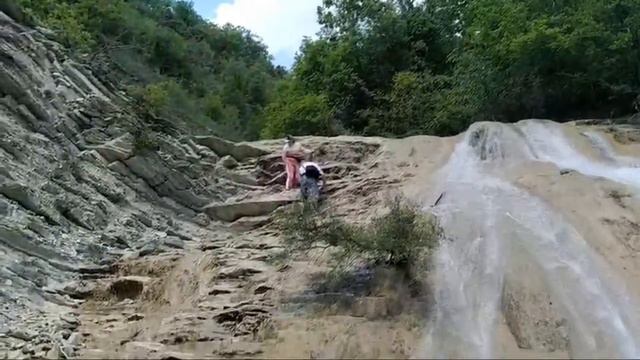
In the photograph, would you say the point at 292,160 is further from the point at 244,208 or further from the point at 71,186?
the point at 71,186

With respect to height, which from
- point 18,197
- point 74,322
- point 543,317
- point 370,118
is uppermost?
point 370,118

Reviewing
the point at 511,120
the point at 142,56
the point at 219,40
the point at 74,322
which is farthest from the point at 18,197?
the point at 219,40

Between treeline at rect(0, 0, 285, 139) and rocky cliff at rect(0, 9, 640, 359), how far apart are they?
231 cm

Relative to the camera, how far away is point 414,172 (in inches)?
594

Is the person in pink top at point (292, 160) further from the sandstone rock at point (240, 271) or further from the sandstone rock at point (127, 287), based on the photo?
the sandstone rock at point (127, 287)

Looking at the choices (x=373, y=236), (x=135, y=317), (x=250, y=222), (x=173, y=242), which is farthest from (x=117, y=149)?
(x=373, y=236)

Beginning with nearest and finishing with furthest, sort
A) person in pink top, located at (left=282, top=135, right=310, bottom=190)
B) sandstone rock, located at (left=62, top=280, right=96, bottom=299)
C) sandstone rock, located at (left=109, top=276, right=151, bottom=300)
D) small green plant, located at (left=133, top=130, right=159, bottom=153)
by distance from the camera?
sandstone rock, located at (left=62, top=280, right=96, bottom=299)
sandstone rock, located at (left=109, top=276, right=151, bottom=300)
small green plant, located at (left=133, top=130, right=159, bottom=153)
person in pink top, located at (left=282, top=135, right=310, bottom=190)

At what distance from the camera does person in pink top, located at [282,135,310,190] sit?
51.4 feet

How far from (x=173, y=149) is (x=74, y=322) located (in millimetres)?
6771

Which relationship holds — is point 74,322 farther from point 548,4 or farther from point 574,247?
point 548,4

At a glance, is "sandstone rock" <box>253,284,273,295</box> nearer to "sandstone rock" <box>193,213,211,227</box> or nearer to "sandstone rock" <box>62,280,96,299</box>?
"sandstone rock" <box>62,280,96,299</box>

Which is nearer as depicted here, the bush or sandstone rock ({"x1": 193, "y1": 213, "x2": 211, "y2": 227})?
the bush

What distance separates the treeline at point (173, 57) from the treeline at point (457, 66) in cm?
Result: 391

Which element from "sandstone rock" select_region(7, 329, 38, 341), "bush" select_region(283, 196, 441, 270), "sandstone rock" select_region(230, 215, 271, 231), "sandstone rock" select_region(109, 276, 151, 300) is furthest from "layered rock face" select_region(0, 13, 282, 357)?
"bush" select_region(283, 196, 441, 270)
